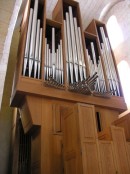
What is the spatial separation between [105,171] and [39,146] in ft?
4.97

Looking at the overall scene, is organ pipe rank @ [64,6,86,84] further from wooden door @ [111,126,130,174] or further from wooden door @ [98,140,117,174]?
wooden door @ [98,140,117,174]

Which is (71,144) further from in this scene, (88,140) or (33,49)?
(33,49)

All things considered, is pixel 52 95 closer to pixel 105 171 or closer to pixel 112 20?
pixel 105 171

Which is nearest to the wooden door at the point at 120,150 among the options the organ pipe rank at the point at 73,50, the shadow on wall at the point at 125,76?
the organ pipe rank at the point at 73,50

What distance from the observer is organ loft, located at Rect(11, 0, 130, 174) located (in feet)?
12.8

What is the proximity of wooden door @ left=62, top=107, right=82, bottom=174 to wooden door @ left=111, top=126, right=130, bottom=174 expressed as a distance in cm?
77

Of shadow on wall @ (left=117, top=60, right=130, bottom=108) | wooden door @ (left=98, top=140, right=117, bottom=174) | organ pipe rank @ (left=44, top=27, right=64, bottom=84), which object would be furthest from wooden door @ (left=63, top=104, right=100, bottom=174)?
shadow on wall @ (left=117, top=60, right=130, bottom=108)

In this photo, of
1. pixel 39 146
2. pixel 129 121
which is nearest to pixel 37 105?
pixel 39 146

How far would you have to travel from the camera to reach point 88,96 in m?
5.56

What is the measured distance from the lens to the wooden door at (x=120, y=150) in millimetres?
3920

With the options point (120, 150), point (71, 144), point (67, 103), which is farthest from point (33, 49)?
point (120, 150)

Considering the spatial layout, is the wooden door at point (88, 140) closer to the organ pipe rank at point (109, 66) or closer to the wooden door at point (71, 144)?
the wooden door at point (71, 144)

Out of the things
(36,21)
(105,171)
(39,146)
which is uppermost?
(36,21)

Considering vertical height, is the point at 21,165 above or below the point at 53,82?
below
